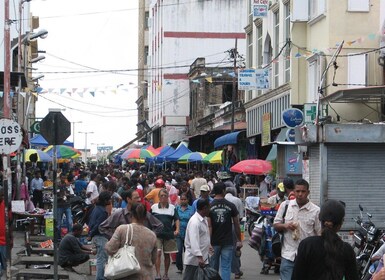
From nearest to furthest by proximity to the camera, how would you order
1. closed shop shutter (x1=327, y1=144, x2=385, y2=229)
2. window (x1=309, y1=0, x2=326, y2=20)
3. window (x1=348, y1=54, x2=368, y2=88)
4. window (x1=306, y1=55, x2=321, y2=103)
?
closed shop shutter (x1=327, y1=144, x2=385, y2=229)
window (x1=348, y1=54, x2=368, y2=88)
window (x1=309, y1=0, x2=326, y2=20)
window (x1=306, y1=55, x2=321, y2=103)

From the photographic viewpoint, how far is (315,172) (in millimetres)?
19328

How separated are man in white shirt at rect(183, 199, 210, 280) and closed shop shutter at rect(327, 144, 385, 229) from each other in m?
6.29

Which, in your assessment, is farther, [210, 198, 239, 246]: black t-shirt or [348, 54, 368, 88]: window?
[348, 54, 368, 88]: window

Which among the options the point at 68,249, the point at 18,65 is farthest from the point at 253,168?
the point at 68,249

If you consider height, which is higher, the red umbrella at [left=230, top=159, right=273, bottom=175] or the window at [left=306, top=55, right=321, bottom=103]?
the window at [left=306, top=55, right=321, bottom=103]

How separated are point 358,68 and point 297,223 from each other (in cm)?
1858

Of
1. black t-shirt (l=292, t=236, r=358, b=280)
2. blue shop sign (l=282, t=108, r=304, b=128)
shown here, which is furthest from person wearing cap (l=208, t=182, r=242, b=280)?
blue shop sign (l=282, t=108, r=304, b=128)

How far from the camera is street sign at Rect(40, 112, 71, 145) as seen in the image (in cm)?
1584

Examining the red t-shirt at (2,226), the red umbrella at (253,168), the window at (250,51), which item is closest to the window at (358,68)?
the red umbrella at (253,168)

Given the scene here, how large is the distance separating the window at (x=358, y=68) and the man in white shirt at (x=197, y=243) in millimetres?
16726

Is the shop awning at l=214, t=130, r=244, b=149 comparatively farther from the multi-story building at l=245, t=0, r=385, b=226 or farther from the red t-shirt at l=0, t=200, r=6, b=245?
the red t-shirt at l=0, t=200, r=6, b=245

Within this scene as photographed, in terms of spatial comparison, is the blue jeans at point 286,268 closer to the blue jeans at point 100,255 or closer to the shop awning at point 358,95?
the blue jeans at point 100,255

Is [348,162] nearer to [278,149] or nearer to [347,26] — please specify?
[347,26]

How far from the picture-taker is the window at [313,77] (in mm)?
30489
